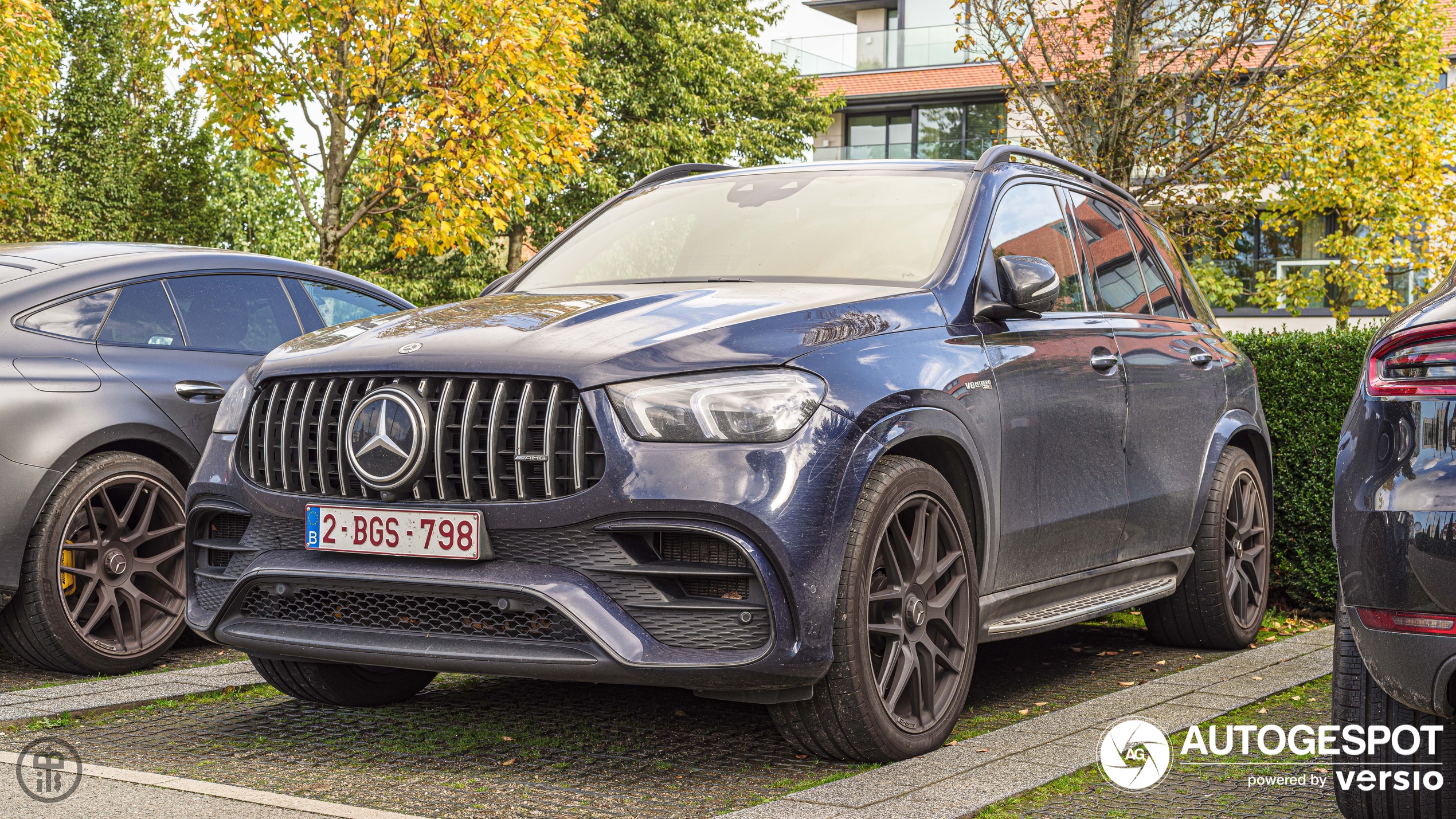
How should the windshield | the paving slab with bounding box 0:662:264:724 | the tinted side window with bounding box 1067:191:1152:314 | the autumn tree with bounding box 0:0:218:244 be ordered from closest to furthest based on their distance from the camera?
the paving slab with bounding box 0:662:264:724, the windshield, the tinted side window with bounding box 1067:191:1152:314, the autumn tree with bounding box 0:0:218:244

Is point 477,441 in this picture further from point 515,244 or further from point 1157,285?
point 515,244

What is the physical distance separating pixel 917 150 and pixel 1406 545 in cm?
4600

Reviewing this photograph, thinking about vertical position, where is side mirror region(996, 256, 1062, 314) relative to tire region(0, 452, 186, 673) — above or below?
above

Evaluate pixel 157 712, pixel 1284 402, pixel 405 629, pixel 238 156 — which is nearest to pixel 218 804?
pixel 405 629

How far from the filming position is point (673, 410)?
388 centimetres

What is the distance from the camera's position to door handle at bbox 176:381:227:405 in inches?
241

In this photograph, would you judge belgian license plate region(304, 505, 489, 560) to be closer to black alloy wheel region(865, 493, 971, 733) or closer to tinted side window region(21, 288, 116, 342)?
black alloy wheel region(865, 493, 971, 733)

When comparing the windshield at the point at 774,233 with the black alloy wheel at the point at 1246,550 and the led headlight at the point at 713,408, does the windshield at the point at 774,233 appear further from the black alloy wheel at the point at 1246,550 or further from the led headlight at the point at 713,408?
the black alloy wheel at the point at 1246,550

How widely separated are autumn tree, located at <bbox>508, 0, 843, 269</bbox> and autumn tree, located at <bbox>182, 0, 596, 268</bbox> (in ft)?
60.4

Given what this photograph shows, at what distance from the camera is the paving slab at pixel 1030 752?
3736 millimetres

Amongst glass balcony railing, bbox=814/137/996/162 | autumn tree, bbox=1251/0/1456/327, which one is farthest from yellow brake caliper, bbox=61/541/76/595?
glass balcony railing, bbox=814/137/996/162

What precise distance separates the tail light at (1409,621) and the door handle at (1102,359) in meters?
2.52

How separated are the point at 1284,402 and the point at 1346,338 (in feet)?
1.43

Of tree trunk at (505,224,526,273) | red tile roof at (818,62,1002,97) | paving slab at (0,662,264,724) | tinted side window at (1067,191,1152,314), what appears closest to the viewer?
paving slab at (0,662,264,724)
